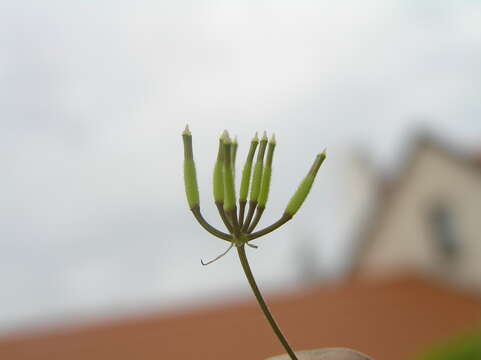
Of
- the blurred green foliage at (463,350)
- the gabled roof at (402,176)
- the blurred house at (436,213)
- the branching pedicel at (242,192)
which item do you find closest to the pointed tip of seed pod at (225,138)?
the branching pedicel at (242,192)

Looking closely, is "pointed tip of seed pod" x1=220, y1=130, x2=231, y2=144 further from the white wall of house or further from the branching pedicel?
the white wall of house

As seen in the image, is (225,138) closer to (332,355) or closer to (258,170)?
(258,170)

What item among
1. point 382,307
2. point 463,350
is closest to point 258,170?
point 463,350

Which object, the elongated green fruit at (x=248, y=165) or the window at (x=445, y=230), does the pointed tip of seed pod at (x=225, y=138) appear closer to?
the elongated green fruit at (x=248, y=165)

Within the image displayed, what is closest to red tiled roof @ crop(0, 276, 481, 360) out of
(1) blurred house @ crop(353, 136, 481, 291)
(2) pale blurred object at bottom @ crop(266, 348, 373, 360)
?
(1) blurred house @ crop(353, 136, 481, 291)

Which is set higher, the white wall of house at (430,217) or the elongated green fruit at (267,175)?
the white wall of house at (430,217)

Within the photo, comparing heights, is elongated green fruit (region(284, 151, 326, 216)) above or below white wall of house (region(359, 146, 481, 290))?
below
